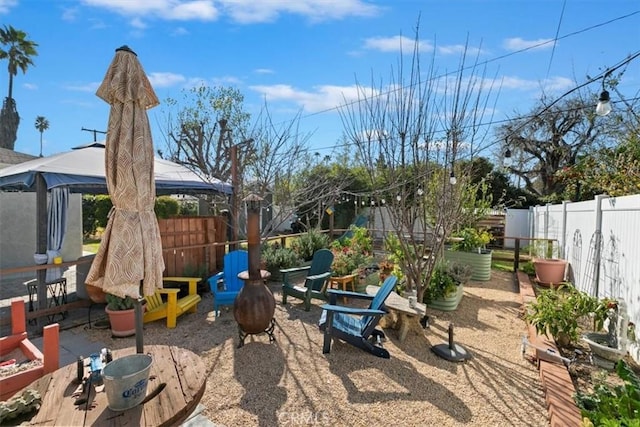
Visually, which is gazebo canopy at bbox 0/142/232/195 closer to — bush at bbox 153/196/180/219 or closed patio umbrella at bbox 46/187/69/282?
closed patio umbrella at bbox 46/187/69/282

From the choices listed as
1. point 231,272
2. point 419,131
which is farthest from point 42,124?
point 419,131

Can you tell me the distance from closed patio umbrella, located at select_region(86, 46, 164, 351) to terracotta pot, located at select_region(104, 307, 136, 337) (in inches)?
79.5

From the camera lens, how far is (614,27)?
4559 millimetres

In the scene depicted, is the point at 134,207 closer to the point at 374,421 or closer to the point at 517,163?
the point at 374,421

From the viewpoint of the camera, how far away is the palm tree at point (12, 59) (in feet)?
57.0

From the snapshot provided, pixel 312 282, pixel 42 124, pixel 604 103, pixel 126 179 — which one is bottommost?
pixel 312 282

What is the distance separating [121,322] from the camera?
13.2 feet

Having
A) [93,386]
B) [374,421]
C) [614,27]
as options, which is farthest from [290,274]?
[614,27]

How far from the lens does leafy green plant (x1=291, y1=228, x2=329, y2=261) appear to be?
796 cm

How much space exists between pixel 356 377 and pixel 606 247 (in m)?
4.11

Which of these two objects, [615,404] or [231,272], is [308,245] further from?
[615,404]

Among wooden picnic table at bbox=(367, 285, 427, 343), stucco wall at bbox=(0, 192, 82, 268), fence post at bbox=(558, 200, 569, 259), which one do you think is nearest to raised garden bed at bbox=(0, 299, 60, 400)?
wooden picnic table at bbox=(367, 285, 427, 343)

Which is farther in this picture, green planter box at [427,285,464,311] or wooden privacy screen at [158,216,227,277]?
wooden privacy screen at [158,216,227,277]

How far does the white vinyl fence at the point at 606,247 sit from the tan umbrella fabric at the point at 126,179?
4747mm
